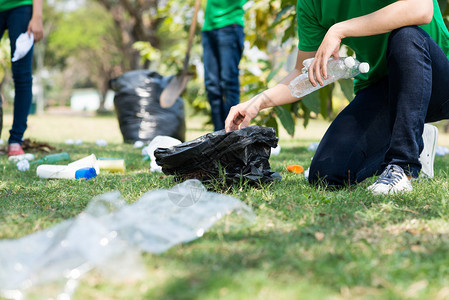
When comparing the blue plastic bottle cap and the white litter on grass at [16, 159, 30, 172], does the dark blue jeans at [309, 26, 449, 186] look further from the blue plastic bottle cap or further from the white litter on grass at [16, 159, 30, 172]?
the white litter on grass at [16, 159, 30, 172]

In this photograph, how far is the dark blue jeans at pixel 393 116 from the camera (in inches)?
72.5

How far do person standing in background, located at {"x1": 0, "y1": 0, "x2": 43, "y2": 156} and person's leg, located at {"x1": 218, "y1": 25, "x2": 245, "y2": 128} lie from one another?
1.34 metres

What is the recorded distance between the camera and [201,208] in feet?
4.99

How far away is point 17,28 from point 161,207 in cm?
231

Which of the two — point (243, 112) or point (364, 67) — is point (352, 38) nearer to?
point (364, 67)

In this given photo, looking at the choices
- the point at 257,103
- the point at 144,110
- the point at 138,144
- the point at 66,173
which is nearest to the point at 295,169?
the point at 257,103

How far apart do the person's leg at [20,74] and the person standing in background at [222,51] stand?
130 cm

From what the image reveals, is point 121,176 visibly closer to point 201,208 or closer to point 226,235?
point 201,208

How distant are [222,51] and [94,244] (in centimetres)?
250

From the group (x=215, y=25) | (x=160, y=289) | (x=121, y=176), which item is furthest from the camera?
(x=215, y=25)

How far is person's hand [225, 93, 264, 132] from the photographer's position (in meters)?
2.00

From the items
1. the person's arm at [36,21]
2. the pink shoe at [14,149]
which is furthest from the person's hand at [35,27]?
the pink shoe at [14,149]

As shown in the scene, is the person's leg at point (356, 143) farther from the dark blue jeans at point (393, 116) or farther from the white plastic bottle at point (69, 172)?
the white plastic bottle at point (69, 172)

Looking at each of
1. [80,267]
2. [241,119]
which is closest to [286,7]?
[241,119]
